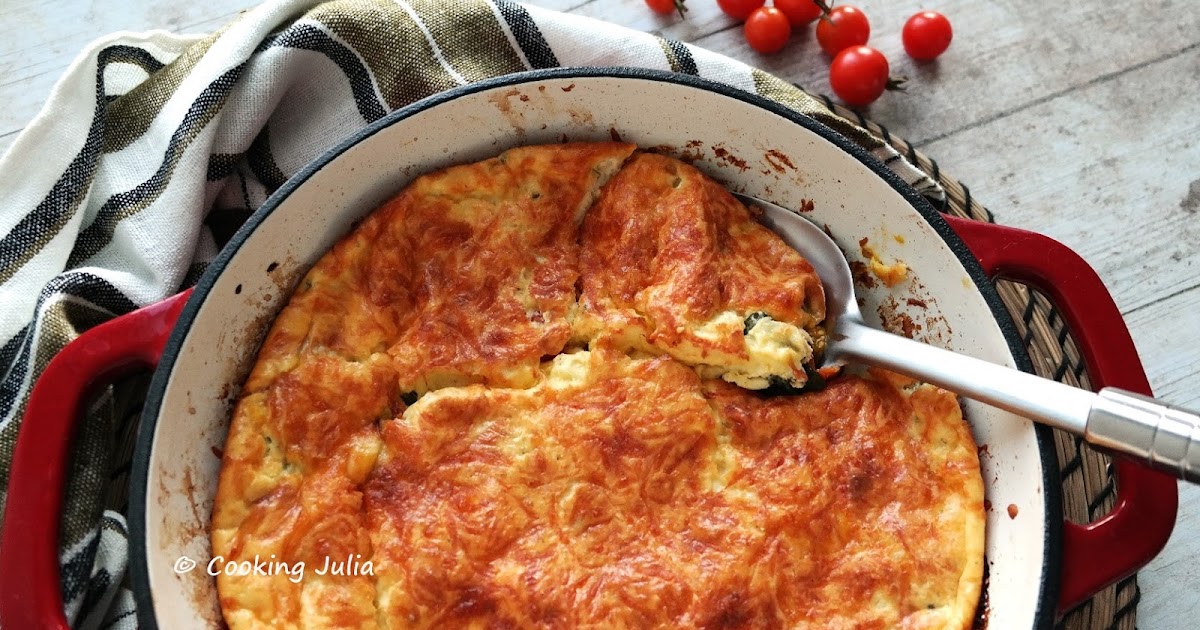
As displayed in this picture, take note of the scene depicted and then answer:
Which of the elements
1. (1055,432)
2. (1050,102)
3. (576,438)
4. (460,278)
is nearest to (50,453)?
(460,278)

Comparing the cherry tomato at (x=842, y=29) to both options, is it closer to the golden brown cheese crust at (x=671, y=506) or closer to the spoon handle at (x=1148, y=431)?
the golden brown cheese crust at (x=671, y=506)

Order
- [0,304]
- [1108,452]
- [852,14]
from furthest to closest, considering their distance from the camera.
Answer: [852,14] → [0,304] → [1108,452]

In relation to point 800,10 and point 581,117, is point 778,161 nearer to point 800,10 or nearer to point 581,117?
point 581,117

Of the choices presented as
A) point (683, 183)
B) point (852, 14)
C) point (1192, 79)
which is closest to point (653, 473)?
point (683, 183)

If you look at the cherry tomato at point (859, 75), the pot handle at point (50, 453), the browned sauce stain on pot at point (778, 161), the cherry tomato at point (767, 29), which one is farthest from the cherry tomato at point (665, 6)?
the pot handle at point (50, 453)

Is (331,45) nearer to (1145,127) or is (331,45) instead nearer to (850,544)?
(850,544)
